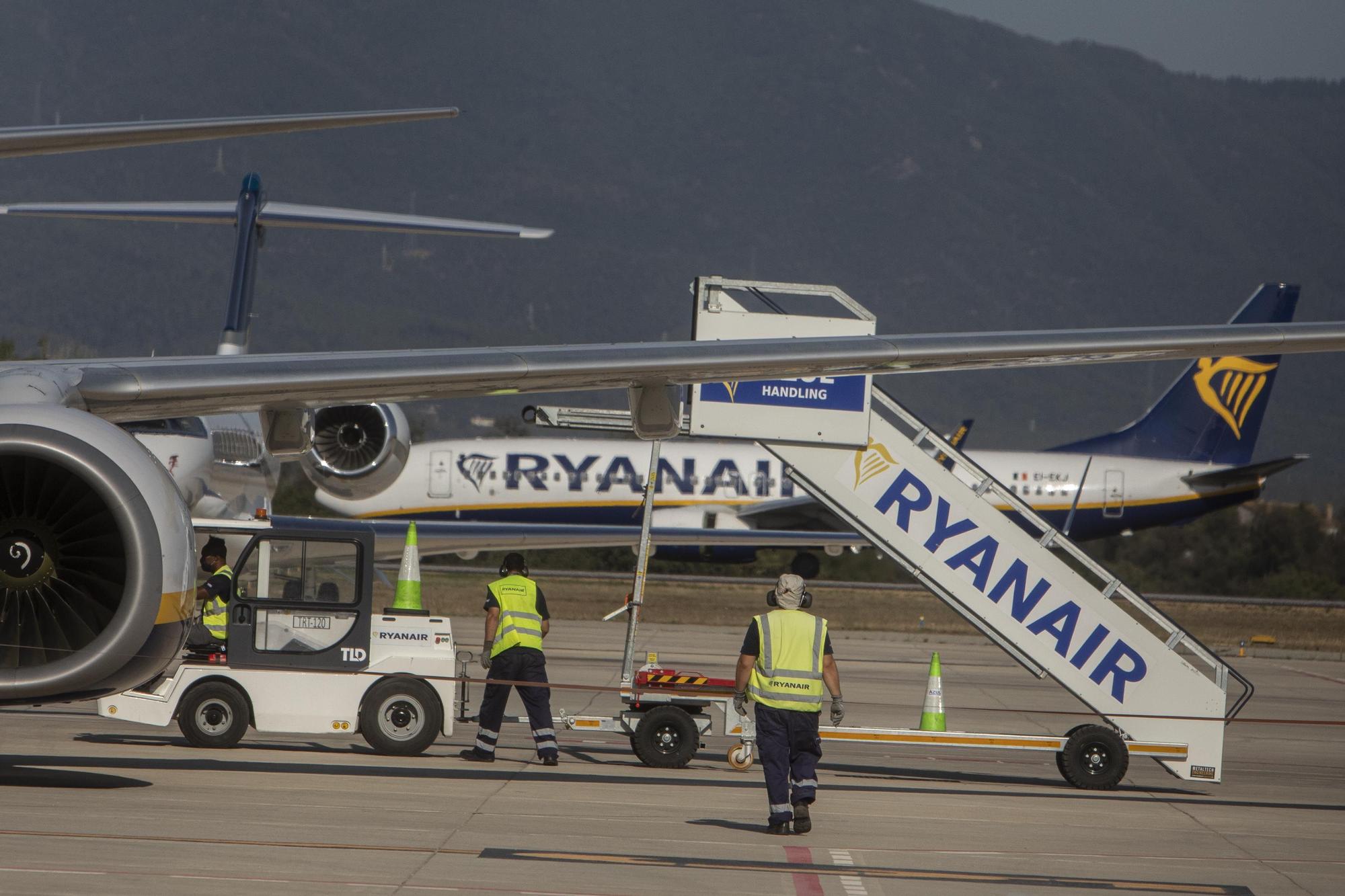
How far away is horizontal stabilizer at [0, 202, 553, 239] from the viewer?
20422 millimetres

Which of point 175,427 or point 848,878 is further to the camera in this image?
point 175,427

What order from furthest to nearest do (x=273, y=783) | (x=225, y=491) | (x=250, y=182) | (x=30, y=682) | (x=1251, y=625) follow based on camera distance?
(x=1251, y=625) → (x=250, y=182) → (x=225, y=491) → (x=273, y=783) → (x=30, y=682)

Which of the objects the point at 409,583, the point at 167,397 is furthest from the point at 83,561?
the point at 409,583

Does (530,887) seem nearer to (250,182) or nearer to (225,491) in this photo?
(225,491)

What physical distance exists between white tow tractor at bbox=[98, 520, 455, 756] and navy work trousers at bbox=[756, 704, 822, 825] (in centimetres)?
408

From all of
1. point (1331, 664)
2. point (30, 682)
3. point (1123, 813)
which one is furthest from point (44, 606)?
point (1331, 664)

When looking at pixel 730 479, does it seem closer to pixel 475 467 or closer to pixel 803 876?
pixel 475 467

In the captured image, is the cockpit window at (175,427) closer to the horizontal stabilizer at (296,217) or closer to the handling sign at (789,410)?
the horizontal stabilizer at (296,217)

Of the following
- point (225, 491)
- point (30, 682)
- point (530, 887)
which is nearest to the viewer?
point (530, 887)

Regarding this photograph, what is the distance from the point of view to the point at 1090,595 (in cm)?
1473

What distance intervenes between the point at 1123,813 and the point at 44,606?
8.15 meters

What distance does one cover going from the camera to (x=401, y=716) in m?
14.5

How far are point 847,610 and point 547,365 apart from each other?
34.2m

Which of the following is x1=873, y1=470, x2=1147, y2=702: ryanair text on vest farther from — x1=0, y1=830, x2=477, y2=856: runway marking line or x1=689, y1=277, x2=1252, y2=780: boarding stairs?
x1=0, y1=830, x2=477, y2=856: runway marking line
